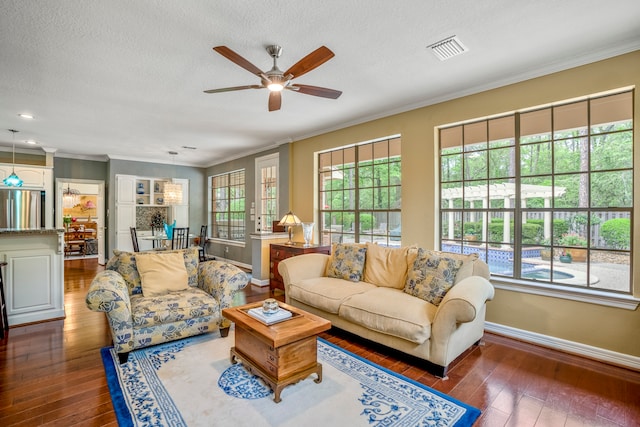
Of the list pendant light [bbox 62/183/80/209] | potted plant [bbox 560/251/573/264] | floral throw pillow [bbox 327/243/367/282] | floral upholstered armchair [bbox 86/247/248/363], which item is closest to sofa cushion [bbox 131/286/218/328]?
floral upholstered armchair [bbox 86/247/248/363]

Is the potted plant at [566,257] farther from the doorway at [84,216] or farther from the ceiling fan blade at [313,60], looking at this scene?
the doorway at [84,216]

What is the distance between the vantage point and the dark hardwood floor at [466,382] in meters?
2.00

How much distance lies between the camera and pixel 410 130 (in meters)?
4.14

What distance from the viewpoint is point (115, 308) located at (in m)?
2.54

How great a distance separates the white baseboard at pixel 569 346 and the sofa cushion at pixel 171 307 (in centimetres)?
302

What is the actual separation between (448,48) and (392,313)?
7.65ft

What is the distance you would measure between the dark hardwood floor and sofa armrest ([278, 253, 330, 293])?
2.49 ft

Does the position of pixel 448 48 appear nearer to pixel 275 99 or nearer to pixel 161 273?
pixel 275 99

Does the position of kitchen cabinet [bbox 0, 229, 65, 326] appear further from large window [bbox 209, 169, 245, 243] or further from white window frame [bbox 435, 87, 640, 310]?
white window frame [bbox 435, 87, 640, 310]

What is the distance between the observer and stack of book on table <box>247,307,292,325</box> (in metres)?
2.36

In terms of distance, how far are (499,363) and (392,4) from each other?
3.00 m

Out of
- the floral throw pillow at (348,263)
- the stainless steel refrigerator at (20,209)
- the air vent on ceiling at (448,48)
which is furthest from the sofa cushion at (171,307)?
the stainless steel refrigerator at (20,209)

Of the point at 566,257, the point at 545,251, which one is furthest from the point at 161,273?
the point at 566,257

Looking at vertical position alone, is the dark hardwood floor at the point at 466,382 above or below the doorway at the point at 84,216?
below
